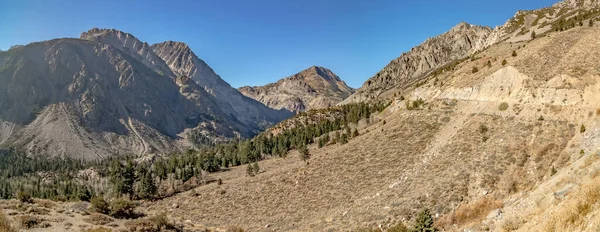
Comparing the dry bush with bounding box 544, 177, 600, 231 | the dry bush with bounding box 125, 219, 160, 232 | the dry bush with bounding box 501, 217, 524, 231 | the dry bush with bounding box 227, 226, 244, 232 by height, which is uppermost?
the dry bush with bounding box 544, 177, 600, 231

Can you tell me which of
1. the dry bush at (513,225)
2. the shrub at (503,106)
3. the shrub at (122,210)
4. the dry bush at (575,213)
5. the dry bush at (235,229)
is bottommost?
the dry bush at (235,229)

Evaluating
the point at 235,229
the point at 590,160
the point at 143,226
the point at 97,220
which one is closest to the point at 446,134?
the point at 590,160

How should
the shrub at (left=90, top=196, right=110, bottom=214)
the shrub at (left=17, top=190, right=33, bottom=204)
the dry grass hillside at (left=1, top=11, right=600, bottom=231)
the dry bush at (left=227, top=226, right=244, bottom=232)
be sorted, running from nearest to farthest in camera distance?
the dry grass hillside at (left=1, top=11, right=600, bottom=231)
the shrub at (left=90, top=196, right=110, bottom=214)
the shrub at (left=17, top=190, right=33, bottom=204)
the dry bush at (left=227, top=226, right=244, bottom=232)

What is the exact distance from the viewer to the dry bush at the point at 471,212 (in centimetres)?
2609

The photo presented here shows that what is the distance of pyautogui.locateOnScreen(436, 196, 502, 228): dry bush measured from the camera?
85.6 ft

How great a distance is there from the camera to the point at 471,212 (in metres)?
26.8

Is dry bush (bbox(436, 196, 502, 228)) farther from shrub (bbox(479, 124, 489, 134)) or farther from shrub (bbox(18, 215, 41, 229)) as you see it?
shrub (bbox(18, 215, 41, 229))

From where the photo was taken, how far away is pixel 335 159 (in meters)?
55.6

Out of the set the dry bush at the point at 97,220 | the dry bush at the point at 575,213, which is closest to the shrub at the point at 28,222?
the dry bush at the point at 97,220

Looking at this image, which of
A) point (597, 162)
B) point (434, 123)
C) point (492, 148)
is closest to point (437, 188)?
point (492, 148)

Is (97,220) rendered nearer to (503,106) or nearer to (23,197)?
(23,197)

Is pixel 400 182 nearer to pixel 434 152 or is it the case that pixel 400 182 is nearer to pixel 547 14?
pixel 434 152

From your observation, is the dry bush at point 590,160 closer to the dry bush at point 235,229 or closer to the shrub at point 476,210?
the shrub at point 476,210

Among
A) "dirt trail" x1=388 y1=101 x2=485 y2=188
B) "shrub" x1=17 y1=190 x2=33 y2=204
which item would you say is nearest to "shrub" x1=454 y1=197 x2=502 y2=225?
"dirt trail" x1=388 y1=101 x2=485 y2=188
